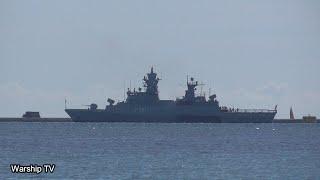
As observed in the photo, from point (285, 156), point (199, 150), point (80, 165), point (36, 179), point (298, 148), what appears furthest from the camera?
point (298, 148)

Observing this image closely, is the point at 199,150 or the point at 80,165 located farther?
the point at 199,150

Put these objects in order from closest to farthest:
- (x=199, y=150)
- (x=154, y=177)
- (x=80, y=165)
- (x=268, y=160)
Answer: (x=154, y=177), (x=80, y=165), (x=268, y=160), (x=199, y=150)

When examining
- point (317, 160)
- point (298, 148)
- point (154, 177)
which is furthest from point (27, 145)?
point (154, 177)

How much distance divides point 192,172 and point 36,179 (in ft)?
39.2

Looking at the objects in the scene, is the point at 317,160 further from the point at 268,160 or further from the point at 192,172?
the point at 192,172

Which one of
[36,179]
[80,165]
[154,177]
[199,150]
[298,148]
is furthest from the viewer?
[298,148]

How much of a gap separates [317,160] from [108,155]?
15.7m

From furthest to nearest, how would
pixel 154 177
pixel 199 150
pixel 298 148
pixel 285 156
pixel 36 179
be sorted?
1. pixel 298 148
2. pixel 199 150
3. pixel 285 156
4. pixel 154 177
5. pixel 36 179

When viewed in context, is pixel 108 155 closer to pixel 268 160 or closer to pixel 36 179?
pixel 268 160

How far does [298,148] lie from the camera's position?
10619 cm

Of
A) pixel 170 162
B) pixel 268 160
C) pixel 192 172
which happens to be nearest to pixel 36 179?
pixel 192 172

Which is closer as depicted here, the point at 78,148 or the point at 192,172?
the point at 192,172

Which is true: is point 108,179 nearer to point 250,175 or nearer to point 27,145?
point 250,175

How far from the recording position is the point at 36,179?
209 ft
